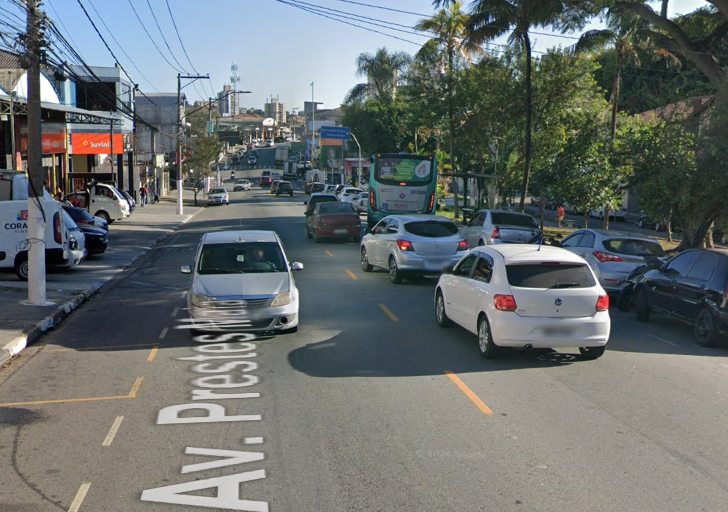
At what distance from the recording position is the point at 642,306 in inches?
599

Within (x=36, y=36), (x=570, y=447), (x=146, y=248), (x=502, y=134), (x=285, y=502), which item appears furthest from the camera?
(x=502, y=134)

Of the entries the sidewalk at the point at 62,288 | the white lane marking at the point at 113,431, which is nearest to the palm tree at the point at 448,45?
the sidewalk at the point at 62,288

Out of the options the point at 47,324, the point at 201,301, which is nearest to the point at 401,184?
the point at 47,324

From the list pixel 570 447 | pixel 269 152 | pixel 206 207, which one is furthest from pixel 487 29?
pixel 269 152

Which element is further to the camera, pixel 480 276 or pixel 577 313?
pixel 480 276

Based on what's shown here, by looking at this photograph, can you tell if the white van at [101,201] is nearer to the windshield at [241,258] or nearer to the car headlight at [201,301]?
the windshield at [241,258]

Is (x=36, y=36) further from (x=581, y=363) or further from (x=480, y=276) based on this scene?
(x=581, y=363)

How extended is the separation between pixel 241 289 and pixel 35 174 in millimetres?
5894

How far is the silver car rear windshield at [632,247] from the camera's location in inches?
689

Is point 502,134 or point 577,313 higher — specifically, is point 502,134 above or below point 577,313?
above

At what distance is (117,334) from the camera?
13.4 meters

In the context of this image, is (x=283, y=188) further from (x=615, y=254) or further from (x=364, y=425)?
(x=364, y=425)

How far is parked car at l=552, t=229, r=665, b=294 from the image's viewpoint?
56.6 feet

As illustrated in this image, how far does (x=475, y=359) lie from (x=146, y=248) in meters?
21.4
